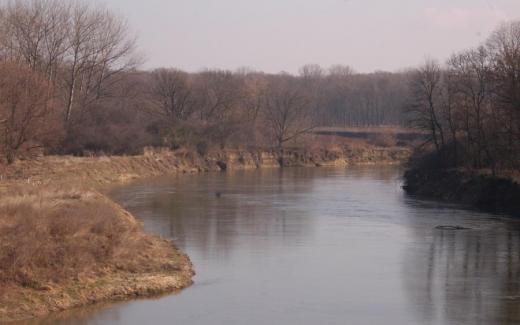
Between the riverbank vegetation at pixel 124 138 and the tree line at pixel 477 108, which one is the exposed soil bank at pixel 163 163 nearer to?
the riverbank vegetation at pixel 124 138

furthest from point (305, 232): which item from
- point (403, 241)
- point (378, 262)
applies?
point (378, 262)

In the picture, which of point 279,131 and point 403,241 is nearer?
point 403,241

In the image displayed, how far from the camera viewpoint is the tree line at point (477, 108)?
41.7 metres

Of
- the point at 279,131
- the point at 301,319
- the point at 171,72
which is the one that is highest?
the point at 171,72

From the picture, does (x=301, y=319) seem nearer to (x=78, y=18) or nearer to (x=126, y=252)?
(x=126, y=252)

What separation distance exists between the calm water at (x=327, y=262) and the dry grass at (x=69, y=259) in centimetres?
75

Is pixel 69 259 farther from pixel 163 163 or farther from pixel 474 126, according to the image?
pixel 163 163

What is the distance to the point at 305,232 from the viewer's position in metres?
31.5

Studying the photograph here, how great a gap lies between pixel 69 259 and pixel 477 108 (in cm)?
3232

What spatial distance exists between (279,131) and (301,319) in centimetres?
6707

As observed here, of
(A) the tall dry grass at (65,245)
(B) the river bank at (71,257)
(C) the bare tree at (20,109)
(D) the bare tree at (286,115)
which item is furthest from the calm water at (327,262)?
(D) the bare tree at (286,115)

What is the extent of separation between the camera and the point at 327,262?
25219 mm

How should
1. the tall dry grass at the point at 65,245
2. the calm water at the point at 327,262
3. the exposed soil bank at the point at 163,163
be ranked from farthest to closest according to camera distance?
the exposed soil bank at the point at 163,163
the calm water at the point at 327,262
the tall dry grass at the point at 65,245

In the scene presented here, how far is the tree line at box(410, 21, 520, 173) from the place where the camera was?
41.7 metres
